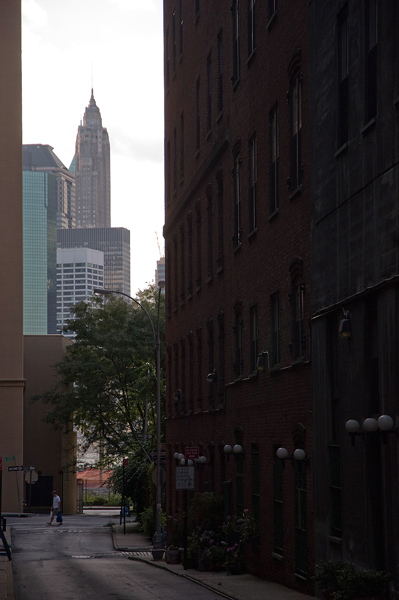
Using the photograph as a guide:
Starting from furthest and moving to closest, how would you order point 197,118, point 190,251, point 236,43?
point 190,251
point 197,118
point 236,43

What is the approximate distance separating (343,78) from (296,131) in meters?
4.02

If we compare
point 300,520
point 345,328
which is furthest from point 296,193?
point 300,520

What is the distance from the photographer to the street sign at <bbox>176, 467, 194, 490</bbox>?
99.6ft

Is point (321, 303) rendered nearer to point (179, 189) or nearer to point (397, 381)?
point (397, 381)

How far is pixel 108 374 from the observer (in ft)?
245

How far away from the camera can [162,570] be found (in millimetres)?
32250

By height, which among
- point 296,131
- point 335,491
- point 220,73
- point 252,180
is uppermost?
point 220,73

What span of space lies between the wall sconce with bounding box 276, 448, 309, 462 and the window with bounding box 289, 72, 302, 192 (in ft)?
19.5

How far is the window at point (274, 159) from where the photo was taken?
25859 millimetres

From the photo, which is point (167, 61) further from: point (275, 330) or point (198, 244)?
point (275, 330)

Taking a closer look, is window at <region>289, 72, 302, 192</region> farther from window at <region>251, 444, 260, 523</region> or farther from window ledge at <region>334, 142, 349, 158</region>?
window at <region>251, 444, 260, 523</region>

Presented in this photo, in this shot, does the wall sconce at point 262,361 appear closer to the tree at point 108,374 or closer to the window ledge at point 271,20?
the window ledge at point 271,20

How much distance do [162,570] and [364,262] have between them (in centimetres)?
1725

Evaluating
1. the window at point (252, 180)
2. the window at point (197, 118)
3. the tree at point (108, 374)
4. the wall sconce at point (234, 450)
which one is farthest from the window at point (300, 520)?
the tree at point (108, 374)
